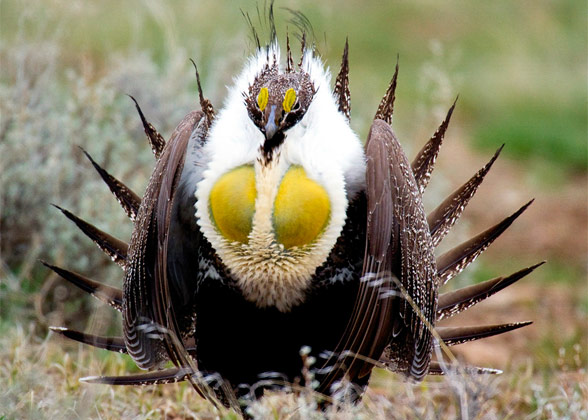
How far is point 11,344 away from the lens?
326 centimetres

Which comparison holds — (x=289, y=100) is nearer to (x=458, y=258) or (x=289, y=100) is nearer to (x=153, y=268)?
(x=153, y=268)

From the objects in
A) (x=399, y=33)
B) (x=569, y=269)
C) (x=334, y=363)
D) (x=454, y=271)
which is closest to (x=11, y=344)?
(x=334, y=363)

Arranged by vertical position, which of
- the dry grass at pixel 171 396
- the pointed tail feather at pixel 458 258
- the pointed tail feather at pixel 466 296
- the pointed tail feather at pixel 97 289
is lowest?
the dry grass at pixel 171 396

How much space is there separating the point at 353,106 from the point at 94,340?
11.1ft

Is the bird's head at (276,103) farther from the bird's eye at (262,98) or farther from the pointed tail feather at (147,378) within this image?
the pointed tail feather at (147,378)

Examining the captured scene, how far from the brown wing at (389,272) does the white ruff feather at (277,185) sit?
0.43ft

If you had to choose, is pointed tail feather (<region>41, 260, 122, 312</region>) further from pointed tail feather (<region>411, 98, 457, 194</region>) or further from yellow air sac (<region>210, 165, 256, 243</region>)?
pointed tail feather (<region>411, 98, 457, 194</region>)

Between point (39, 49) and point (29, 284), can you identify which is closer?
point (29, 284)

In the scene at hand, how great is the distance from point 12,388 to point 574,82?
7.19m

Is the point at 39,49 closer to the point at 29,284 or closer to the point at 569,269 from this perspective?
the point at 29,284

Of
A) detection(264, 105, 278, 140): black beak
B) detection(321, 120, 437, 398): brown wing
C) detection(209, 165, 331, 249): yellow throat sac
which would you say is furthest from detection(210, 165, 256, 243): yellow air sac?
detection(321, 120, 437, 398): brown wing

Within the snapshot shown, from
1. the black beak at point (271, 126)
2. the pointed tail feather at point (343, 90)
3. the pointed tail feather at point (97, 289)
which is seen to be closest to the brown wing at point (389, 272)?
the black beak at point (271, 126)

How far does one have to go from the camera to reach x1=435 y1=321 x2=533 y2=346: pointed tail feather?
116 inches

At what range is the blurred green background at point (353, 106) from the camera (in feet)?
13.3
